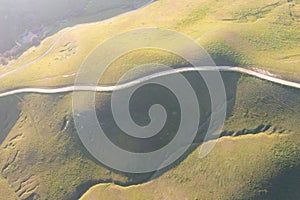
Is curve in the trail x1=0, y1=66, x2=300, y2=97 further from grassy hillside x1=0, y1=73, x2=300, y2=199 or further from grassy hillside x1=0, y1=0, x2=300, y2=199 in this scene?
grassy hillside x1=0, y1=73, x2=300, y2=199

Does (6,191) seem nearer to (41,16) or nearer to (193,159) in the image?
(193,159)

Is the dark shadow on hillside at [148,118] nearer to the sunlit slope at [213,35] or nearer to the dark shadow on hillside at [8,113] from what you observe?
the sunlit slope at [213,35]

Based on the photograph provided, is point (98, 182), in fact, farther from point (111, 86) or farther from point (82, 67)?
point (82, 67)

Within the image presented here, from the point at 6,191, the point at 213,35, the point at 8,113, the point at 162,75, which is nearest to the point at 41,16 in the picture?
the point at 8,113

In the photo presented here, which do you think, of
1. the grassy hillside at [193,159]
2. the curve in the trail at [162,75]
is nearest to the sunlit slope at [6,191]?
the grassy hillside at [193,159]

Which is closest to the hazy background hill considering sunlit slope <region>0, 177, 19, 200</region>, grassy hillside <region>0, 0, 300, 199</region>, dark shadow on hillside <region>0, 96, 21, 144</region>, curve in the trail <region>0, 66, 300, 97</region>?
grassy hillside <region>0, 0, 300, 199</region>

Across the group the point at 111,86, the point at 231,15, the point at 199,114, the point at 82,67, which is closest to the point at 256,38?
the point at 231,15
